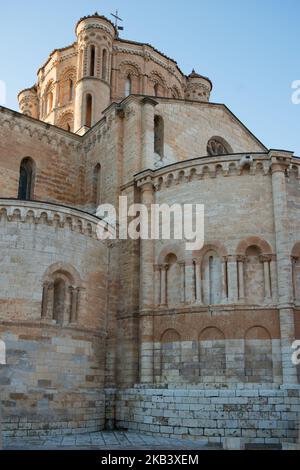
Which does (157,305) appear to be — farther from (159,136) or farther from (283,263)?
(159,136)

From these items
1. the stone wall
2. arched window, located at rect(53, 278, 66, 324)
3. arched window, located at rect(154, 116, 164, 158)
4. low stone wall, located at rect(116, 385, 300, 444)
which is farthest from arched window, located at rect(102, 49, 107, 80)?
low stone wall, located at rect(116, 385, 300, 444)

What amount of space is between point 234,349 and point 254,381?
1.01 metres

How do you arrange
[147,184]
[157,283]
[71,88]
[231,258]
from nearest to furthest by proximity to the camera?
[231,258] < [157,283] < [147,184] < [71,88]

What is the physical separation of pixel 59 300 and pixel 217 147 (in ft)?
33.0

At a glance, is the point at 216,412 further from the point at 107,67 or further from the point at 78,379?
the point at 107,67

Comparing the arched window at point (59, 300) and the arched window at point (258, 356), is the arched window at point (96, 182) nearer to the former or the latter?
the arched window at point (59, 300)

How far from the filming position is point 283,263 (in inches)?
591

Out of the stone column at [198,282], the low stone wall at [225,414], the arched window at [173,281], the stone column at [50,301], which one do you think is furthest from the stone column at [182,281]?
the stone column at [50,301]

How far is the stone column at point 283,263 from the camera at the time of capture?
14141 mm

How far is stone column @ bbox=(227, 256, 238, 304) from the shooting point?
15.3 meters

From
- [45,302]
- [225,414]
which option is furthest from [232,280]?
[45,302]

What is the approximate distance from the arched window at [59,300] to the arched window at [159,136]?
21.0 feet

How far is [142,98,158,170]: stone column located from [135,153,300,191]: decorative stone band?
92 cm

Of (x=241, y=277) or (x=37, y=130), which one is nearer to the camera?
(x=241, y=277)
